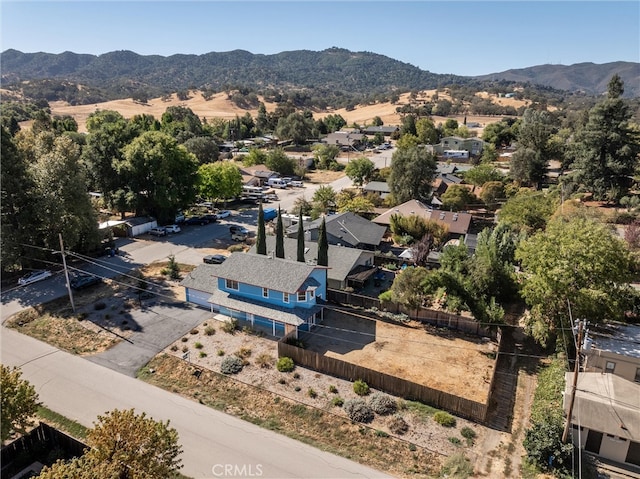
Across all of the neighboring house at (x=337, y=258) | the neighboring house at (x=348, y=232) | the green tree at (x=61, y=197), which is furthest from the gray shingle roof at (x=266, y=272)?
the green tree at (x=61, y=197)

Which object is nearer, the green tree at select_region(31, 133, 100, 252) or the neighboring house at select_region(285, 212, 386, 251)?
the green tree at select_region(31, 133, 100, 252)

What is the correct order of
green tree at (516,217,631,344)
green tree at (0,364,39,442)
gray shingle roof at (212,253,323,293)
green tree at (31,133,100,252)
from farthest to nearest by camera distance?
green tree at (31,133,100,252) → gray shingle roof at (212,253,323,293) → green tree at (516,217,631,344) → green tree at (0,364,39,442)

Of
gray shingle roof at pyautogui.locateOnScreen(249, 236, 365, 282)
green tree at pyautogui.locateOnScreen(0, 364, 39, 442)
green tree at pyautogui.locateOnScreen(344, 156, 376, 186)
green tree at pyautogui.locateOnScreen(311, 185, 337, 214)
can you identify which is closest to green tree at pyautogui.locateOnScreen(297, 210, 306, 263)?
gray shingle roof at pyautogui.locateOnScreen(249, 236, 365, 282)

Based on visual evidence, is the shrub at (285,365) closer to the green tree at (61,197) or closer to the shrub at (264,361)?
the shrub at (264,361)

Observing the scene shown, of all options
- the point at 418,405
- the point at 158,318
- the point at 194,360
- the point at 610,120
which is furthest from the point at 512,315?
the point at 610,120

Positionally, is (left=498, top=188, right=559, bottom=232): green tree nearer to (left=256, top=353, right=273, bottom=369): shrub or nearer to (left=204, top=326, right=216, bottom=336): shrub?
(left=256, top=353, right=273, bottom=369): shrub

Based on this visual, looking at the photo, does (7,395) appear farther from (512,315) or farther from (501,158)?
(501,158)

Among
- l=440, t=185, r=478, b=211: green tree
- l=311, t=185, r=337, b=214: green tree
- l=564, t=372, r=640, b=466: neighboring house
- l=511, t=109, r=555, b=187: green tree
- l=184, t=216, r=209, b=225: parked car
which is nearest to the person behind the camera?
l=564, t=372, r=640, b=466: neighboring house

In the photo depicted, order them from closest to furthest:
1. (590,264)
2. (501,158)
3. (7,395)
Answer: (7,395) → (590,264) → (501,158)
